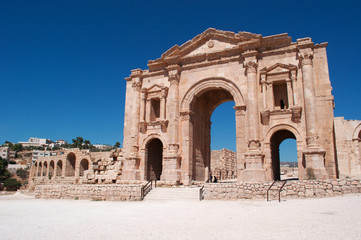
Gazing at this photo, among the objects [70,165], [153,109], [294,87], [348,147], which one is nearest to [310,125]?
[294,87]

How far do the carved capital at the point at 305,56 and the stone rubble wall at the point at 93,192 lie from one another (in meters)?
10.8

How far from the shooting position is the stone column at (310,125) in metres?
13.8

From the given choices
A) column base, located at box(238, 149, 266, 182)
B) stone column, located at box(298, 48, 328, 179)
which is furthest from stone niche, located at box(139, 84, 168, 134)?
stone column, located at box(298, 48, 328, 179)

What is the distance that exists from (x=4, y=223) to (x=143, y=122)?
37.8ft

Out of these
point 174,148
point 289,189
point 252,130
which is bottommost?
point 289,189

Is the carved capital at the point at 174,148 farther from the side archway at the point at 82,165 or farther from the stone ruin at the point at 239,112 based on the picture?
the side archway at the point at 82,165

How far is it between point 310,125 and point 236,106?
411cm

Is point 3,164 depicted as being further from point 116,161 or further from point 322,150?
point 322,150

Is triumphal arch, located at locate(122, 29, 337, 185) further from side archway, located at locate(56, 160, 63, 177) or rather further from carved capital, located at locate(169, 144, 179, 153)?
side archway, located at locate(56, 160, 63, 177)

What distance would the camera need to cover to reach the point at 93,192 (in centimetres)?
1474

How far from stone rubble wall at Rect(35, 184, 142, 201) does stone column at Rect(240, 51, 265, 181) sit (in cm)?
575

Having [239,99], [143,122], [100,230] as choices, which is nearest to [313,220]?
[100,230]

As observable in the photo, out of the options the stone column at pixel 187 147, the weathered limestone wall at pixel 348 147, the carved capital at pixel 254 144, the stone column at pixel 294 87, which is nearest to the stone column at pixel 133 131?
the stone column at pixel 187 147

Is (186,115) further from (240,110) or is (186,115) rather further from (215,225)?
Result: (215,225)
